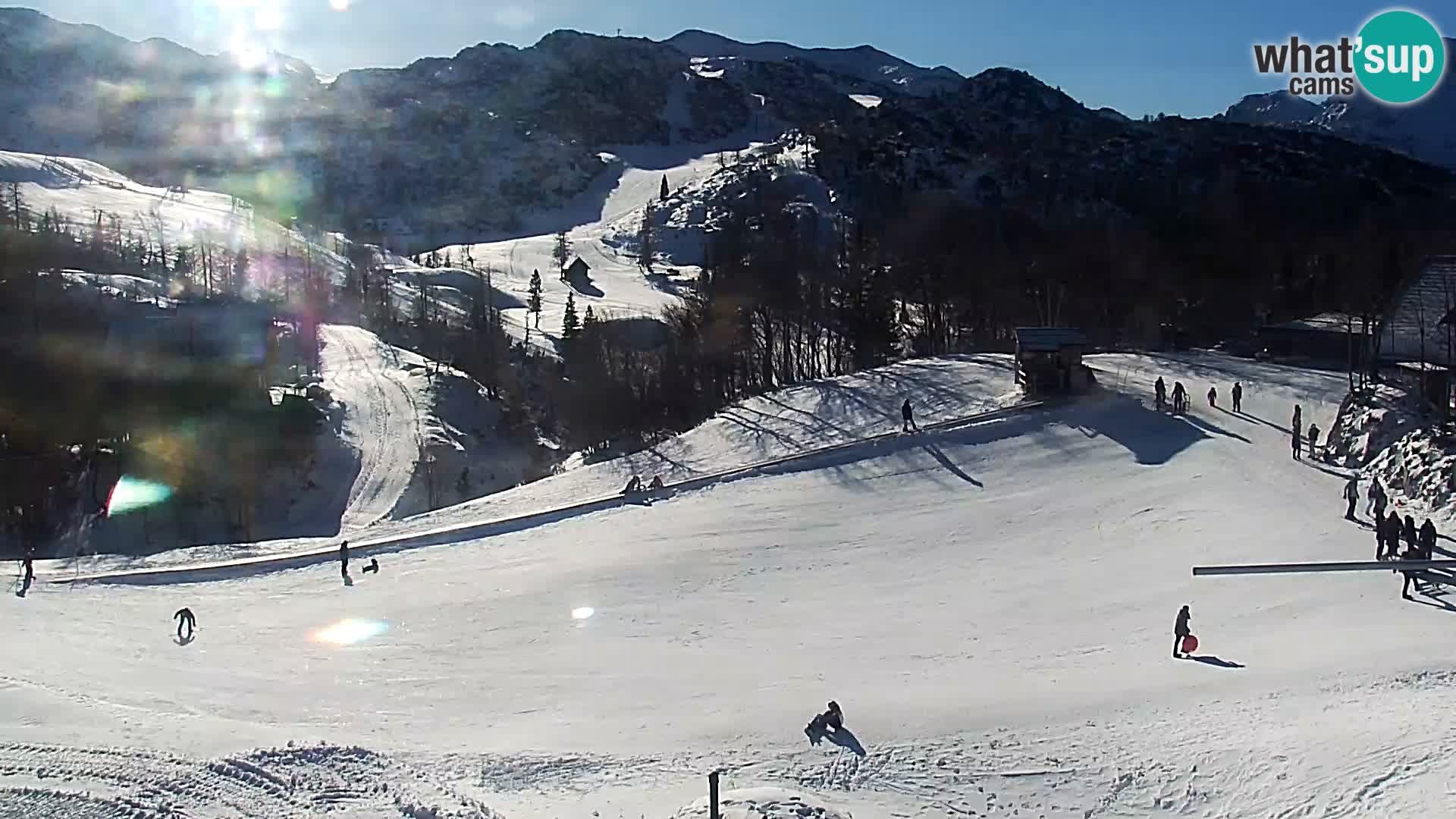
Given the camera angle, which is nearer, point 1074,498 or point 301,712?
point 301,712

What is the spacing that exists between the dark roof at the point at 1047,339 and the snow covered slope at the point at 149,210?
95642 mm

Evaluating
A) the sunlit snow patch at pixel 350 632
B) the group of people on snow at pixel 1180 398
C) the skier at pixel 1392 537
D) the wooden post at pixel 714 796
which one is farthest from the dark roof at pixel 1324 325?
the wooden post at pixel 714 796

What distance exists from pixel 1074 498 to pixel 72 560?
97.3 ft

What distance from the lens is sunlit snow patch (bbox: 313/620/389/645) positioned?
20859 mm

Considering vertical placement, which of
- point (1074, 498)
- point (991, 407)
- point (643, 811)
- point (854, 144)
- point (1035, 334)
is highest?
point (854, 144)

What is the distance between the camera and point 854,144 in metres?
149

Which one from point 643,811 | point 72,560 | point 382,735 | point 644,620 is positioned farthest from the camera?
point 72,560

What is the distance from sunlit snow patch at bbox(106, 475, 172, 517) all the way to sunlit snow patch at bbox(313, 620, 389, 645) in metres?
34.7

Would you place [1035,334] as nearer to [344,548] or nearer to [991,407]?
[991,407]

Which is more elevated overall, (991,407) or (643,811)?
(991,407)

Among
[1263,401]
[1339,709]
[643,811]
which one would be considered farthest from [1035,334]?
[643,811]

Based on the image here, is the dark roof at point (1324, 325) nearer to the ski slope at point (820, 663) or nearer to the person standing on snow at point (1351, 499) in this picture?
the ski slope at point (820, 663)

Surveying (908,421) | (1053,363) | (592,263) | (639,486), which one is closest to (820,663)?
(639,486)

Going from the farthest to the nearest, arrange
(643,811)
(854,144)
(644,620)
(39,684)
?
(854,144) → (644,620) → (39,684) → (643,811)
